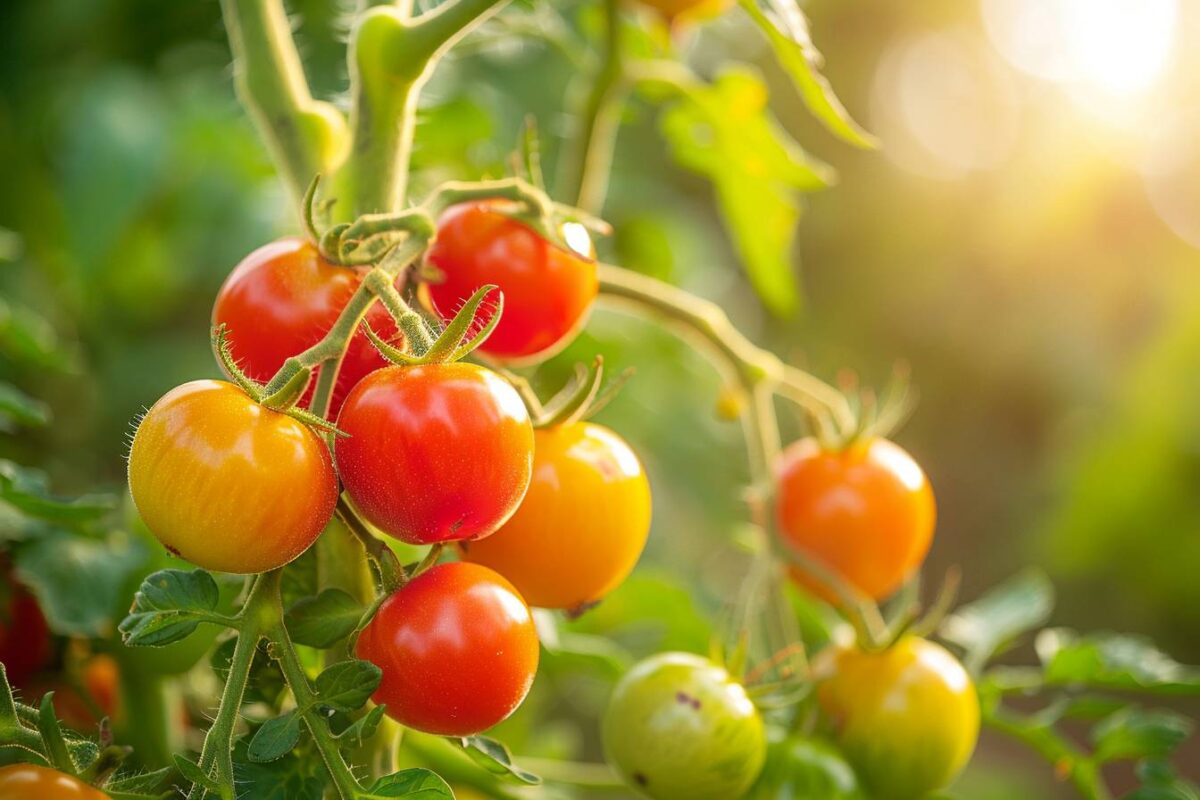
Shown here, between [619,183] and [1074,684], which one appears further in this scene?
[619,183]

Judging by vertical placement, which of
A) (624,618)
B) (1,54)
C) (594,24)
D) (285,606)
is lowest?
(624,618)

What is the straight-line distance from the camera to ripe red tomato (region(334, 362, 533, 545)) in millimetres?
409

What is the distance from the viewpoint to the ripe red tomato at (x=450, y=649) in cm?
43

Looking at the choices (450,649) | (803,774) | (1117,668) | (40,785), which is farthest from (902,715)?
(40,785)

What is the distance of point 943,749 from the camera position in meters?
0.64

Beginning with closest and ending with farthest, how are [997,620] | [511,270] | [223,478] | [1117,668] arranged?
[223,478] → [511,270] → [1117,668] → [997,620]

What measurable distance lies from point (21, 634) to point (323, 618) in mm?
282

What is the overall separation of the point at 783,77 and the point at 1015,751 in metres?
2.20

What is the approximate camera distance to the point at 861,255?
13.0 feet

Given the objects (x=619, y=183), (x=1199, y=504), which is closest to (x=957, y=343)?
(x=1199, y=504)

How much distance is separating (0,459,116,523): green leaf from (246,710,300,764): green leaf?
211 millimetres

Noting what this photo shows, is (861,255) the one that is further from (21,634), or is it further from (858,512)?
(21,634)

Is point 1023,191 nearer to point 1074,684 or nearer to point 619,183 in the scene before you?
point 619,183

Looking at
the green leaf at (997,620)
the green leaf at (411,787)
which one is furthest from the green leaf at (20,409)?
the green leaf at (997,620)
